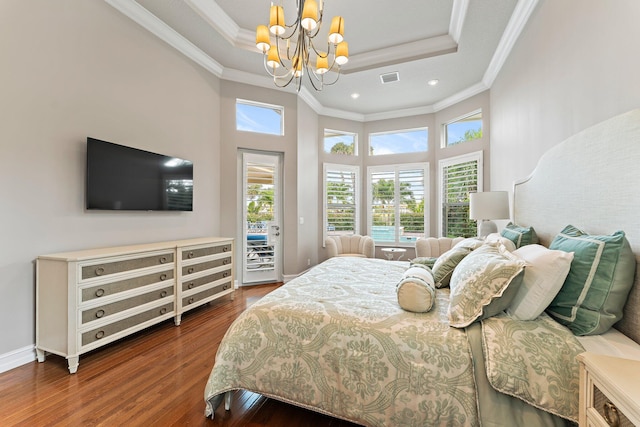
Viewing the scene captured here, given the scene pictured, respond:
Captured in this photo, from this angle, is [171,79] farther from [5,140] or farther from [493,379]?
[493,379]

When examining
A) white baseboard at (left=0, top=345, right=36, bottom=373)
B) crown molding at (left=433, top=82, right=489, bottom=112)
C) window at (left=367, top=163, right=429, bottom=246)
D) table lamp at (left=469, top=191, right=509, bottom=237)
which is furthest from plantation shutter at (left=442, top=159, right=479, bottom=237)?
white baseboard at (left=0, top=345, right=36, bottom=373)

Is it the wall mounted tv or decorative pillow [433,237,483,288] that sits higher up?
the wall mounted tv

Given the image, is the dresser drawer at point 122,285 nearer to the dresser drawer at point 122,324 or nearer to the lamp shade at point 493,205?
the dresser drawer at point 122,324

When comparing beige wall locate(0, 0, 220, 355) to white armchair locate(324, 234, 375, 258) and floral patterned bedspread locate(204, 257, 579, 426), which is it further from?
white armchair locate(324, 234, 375, 258)

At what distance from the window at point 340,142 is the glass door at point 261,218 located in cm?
136

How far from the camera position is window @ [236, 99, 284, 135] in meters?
4.33

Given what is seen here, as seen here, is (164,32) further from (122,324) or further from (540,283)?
(540,283)

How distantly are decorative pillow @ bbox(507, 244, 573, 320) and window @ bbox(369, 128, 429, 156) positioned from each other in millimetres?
4467

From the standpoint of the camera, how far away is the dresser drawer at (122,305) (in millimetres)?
2096

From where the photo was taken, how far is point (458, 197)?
15.9ft

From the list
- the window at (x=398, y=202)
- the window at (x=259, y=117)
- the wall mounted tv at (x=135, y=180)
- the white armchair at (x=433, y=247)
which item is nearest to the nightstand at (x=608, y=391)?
the wall mounted tv at (x=135, y=180)

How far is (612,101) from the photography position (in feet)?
4.83

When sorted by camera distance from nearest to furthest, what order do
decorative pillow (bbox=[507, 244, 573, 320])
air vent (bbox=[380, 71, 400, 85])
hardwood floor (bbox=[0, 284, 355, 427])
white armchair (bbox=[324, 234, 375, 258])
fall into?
1. decorative pillow (bbox=[507, 244, 573, 320])
2. hardwood floor (bbox=[0, 284, 355, 427])
3. air vent (bbox=[380, 71, 400, 85])
4. white armchair (bbox=[324, 234, 375, 258])

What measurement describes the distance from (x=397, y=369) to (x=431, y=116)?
16.9 feet
